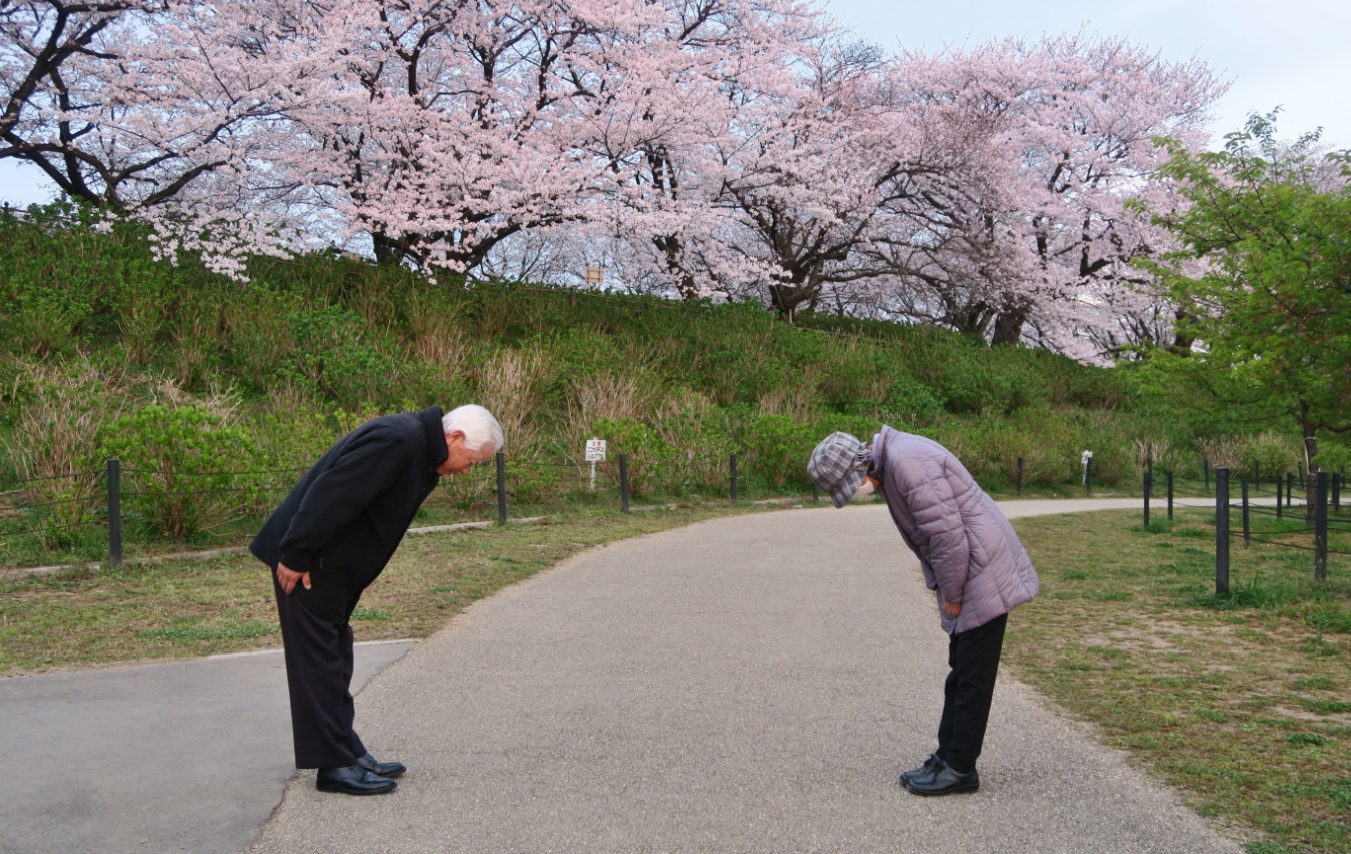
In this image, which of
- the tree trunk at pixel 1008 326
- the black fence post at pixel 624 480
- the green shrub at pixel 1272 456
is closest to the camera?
the black fence post at pixel 624 480

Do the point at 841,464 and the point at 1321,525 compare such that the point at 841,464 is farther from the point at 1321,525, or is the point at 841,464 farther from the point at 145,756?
the point at 1321,525

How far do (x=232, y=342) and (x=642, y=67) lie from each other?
10726 mm

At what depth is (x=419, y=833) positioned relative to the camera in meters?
3.83

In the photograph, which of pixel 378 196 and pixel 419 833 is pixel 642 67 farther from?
pixel 419 833

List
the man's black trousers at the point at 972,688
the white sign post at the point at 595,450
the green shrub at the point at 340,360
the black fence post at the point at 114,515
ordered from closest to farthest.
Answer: the man's black trousers at the point at 972,688 < the black fence post at the point at 114,515 < the white sign post at the point at 595,450 < the green shrub at the point at 340,360

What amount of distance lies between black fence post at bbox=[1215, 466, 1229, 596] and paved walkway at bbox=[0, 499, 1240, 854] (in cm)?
338

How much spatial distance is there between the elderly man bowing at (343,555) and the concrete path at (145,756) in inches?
12.4

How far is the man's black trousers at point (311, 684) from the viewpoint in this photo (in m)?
4.15

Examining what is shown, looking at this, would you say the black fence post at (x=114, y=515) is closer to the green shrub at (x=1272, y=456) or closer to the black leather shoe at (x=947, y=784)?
the black leather shoe at (x=947, y=784)

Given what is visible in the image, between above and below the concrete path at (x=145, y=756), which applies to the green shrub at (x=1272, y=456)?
above

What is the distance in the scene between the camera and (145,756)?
4523 mm

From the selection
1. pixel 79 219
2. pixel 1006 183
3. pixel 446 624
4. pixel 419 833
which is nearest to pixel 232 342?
pixel 79 219

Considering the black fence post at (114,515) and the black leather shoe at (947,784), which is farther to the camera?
the black fence post at (114,515)

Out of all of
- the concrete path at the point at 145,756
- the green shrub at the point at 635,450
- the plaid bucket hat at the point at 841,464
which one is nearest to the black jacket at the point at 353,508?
the concrete path at the point at 145,756
